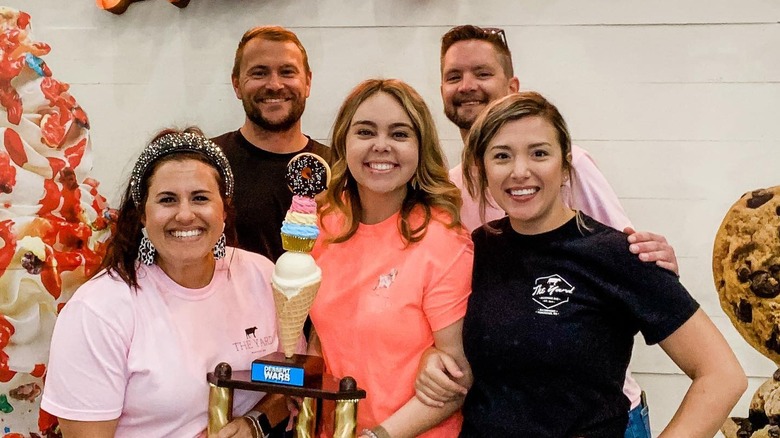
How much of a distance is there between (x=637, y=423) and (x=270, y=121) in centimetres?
168

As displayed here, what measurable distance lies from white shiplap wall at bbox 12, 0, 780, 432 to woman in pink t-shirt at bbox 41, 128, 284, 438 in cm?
111

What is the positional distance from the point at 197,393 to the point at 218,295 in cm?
26

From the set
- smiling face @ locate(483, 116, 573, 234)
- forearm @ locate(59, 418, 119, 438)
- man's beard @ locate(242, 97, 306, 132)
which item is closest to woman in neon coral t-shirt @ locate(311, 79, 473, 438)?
smiling face @ locate(483, 116, 573, 234)

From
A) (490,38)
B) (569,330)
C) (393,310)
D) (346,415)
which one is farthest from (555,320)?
(490,38)

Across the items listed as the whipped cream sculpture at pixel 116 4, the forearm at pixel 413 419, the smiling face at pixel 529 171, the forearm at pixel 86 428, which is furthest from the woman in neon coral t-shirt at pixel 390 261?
the whipped cream sculpture at pixel 116 4

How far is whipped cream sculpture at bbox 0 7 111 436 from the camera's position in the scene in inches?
85.4

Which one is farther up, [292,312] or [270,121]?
[270,121]

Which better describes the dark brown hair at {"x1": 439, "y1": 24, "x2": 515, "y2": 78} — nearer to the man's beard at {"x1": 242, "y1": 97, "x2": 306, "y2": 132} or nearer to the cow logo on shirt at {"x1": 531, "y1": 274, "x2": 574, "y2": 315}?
the man's beard at {"x1": 242, "y1": 97, "x2": 306, "y2": 132}

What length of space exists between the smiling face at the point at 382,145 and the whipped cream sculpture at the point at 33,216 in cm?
105

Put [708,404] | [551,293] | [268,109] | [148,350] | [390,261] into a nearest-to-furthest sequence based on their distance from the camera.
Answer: [708,404] → [551,293] → [148,350] → [390,261] → [268,109]

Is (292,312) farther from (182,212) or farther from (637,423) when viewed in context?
(637,423)

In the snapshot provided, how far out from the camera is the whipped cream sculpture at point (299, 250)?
5.34ft

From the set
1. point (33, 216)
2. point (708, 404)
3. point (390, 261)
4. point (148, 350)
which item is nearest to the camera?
point (708, 404)

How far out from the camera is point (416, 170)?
1.85m
